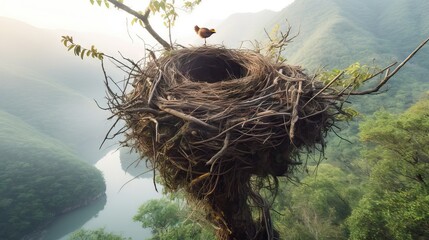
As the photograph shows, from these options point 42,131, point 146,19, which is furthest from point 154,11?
point 42,131

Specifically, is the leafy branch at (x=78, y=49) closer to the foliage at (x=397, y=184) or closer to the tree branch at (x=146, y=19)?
the tree branch at (x=146, y=19)

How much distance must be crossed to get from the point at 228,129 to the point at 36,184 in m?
59.8

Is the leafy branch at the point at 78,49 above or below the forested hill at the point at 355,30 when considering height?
above

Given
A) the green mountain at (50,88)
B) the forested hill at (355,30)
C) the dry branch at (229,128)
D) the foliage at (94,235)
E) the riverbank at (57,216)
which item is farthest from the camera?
the green mountain at (50,88)

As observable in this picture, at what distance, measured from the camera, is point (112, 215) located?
170ft

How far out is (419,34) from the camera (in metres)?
80.6

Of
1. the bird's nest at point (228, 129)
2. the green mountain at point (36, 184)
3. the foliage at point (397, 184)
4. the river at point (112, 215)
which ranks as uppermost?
Result: the bird's nest at point (228, 129)

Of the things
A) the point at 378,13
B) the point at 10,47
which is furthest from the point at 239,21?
the point at 10,47

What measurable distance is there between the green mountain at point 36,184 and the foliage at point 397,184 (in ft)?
161

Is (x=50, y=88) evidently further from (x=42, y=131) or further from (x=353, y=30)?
(x=353, y=30)

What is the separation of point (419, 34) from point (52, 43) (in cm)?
14677

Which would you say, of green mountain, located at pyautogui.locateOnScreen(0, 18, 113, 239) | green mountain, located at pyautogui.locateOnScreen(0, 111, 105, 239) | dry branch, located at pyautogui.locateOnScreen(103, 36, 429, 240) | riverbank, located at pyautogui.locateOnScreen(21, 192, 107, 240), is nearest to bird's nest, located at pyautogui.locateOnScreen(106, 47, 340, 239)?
dry branch, located at pyautogui.locateOnScreen(103, 36, 429, 240)

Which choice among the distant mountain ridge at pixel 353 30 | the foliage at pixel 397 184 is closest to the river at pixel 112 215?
the foliage at pixel 397 184

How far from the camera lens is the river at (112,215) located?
46188 millimetres
